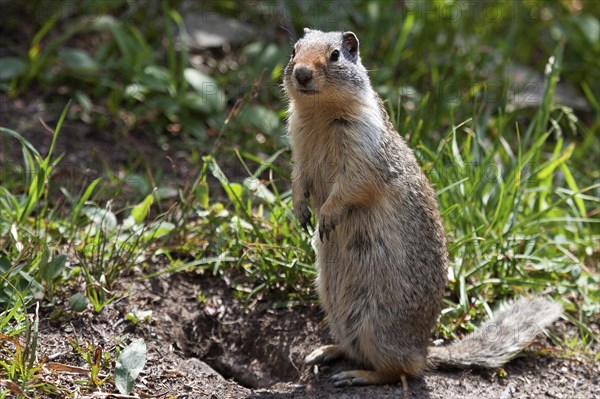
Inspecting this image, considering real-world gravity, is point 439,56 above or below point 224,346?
above

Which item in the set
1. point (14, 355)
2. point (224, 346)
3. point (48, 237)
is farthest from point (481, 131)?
point (14, 355)

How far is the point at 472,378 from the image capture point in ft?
15.6

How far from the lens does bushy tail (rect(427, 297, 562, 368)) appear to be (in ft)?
15.6

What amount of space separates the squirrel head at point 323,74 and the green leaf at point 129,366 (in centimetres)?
154

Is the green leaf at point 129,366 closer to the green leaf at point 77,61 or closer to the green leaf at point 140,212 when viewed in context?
the green leaf at point 140,212

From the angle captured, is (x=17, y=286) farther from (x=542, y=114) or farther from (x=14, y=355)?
(x=542, y=114)

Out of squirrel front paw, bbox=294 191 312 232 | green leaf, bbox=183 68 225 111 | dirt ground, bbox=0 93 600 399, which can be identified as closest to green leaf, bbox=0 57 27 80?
green leaf, bbox=183 68 225 111

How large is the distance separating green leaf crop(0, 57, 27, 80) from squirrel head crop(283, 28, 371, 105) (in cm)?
303

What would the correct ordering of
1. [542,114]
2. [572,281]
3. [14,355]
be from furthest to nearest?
[542,114], [572,281], [14,355]

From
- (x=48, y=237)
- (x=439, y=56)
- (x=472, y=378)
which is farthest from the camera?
(x=439, y=56)

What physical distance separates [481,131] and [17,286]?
359 cm

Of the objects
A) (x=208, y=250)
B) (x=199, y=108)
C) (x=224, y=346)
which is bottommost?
(x=224, y=346)

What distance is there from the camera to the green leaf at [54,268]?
14.9 ft

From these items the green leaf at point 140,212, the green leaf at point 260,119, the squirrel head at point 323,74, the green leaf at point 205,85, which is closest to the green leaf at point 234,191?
the green leaf at point 140,212
